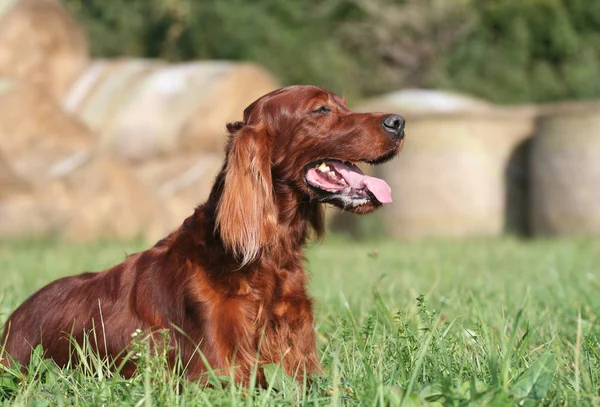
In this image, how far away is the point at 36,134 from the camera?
8.91 meters

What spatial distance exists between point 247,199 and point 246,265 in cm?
22

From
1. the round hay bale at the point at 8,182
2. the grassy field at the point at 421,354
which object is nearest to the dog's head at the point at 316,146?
the grassy field at the point at 421,354

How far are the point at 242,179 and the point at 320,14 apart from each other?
18.6 metres

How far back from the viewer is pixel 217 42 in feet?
53.6

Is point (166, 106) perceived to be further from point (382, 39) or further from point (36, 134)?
point (382, 39)

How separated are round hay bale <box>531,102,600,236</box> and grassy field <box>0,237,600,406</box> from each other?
4.82 m

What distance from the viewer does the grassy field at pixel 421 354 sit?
7.00 ft

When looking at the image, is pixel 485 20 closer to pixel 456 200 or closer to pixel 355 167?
pixel 456 200

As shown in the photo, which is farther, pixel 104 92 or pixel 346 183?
pixel 104 92

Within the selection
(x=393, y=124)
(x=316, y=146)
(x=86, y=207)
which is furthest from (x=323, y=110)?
(x=86, y=207)

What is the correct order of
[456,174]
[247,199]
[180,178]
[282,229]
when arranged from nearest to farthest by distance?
[247,199] → [282,229] → [180,178] → [456,174]

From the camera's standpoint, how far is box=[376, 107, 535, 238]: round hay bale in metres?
10.9

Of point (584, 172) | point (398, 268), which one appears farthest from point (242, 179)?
point (584, 172)

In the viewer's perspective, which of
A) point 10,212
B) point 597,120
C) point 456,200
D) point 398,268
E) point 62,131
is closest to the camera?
point 398,268
